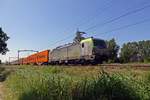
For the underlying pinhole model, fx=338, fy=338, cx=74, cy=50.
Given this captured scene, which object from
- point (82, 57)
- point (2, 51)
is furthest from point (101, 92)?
point (2, 51)

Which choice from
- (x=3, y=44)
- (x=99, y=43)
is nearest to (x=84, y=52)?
(x=99, y=43)

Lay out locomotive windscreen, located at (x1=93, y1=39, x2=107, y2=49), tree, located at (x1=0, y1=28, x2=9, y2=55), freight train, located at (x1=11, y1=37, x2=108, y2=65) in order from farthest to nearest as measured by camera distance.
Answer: tree, located at (x1=0, y1=28, x2=9, y2=55) < locomotive windscreen, located at (x1=93, y1=39, x2=107, y2=49) < freight train, located at (x1=11, y1=37, x2=108, y2=65)

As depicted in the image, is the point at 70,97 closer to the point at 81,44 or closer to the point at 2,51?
the point at 81,44

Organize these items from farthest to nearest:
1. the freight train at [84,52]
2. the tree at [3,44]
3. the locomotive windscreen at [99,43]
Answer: the tree at [3,44] → the locomotive windscreen at [99,43] → the freight train at [84,52]

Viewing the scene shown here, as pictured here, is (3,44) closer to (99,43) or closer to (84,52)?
(84,52)

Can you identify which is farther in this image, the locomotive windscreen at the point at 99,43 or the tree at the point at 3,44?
the tree at the point at 3,44

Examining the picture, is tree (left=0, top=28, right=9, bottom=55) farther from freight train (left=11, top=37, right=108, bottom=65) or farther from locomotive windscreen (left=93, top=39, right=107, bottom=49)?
locomotive windscreen (left=93, top=39, right=107, bottom=49)

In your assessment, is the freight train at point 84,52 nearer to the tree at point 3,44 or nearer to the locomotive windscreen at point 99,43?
the locomotive windscreen at point 99,43

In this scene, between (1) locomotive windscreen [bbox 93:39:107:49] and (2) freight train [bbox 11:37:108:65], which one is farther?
(1) locomotive windscreen [bbox 93:39:107:49]

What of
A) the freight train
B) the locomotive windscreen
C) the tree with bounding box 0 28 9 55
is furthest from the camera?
the tree with bounding box 0 28 9 55

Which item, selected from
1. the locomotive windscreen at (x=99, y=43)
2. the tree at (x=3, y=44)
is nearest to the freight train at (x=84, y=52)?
the locomotive windscreen at (x=99, y=43)

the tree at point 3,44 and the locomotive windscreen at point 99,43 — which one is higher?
the tree at point 3,44

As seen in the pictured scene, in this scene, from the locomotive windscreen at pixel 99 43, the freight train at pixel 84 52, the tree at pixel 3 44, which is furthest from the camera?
the tree at pixel 3 44

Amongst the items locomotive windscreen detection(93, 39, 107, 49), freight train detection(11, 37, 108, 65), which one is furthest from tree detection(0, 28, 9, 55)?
locomotive windscreen detection(93, 39, 107, 49)
